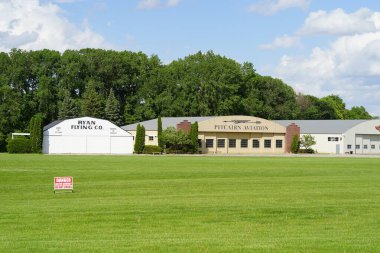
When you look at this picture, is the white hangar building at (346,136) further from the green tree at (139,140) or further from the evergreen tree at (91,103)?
the evergreen tree at (91,103)

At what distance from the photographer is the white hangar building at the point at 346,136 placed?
103125mm

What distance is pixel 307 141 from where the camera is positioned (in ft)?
335

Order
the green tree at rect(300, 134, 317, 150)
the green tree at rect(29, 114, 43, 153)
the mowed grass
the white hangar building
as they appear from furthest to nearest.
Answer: the white hangar building, the green tree at rect(300, 134, 317, 150), the green tree at rect(29, 114, 43, 153), the mowed grass

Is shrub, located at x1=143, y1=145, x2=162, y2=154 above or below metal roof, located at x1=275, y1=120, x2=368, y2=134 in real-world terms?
below

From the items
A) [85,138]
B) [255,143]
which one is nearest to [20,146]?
[85,138]

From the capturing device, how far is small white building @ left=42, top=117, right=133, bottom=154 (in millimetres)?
92562

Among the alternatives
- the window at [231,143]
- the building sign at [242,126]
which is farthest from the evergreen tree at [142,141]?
the window at [231,143]

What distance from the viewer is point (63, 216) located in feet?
62.9

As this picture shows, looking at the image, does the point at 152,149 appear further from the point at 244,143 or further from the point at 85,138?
the point at 244,143

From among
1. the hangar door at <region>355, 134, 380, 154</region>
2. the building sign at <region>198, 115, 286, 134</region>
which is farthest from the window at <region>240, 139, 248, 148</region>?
the hangar door at <region>355, 134, 380, 154</region>

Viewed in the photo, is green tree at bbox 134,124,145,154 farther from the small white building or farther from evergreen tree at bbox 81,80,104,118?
evergreen tree at bbox 81,80,104,118

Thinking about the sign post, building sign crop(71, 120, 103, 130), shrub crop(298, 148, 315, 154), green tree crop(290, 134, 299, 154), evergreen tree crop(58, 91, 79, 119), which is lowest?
the sign post

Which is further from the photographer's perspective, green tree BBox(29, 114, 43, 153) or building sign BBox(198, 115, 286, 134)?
building sign BBox(198, 115, 286, 134)

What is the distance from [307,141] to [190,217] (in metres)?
84.8
